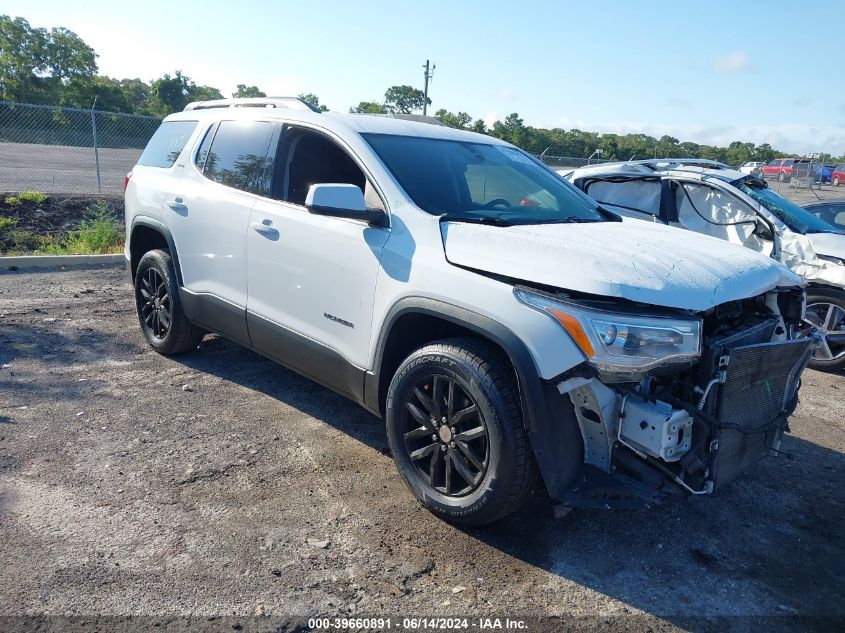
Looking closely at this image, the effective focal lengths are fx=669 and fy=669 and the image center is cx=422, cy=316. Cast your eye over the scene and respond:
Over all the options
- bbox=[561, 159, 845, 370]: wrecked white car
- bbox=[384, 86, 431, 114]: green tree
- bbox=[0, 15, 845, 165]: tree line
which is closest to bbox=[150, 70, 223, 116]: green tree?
bbox=[0, 15, 845, 165]: tree line

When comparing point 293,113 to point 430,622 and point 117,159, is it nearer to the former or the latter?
point 430,622

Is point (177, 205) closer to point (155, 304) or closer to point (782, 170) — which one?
point (155, 304)

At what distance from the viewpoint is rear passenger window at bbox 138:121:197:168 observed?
5211 millimetres

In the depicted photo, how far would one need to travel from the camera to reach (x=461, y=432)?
312cm

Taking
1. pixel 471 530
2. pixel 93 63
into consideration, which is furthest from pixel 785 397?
pixel 93 63

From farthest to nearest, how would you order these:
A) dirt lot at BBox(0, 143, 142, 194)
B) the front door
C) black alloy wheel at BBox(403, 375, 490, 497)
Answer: dirt lot at BBox(0, 143, 142, 194), the front door, black alloy wheel at BBox(403, 375, 490, 497)

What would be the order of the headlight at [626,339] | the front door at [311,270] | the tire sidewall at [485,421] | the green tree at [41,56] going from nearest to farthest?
the headlight at [626,339], the tire sidewall at [485,421], the front door at [311,270], the green tree at [41,56]

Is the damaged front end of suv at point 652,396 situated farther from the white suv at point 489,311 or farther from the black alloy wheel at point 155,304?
the black alloy wheel at point 155,304

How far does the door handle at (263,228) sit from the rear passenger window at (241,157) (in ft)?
0.72

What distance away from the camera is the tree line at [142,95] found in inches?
1510

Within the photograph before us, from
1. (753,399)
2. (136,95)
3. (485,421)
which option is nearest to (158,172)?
(485,421)

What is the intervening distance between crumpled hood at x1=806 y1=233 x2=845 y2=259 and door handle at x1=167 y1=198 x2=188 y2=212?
5.56 metres

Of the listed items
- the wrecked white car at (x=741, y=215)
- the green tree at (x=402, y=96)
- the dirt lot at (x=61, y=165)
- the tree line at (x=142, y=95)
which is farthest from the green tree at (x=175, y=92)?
the wrecked white car at (x=741, y=215)

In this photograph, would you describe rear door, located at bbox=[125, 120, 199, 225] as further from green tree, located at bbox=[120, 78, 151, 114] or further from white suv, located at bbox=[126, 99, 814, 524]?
green tree, located at bbox=[120, 78, 151, 114]
